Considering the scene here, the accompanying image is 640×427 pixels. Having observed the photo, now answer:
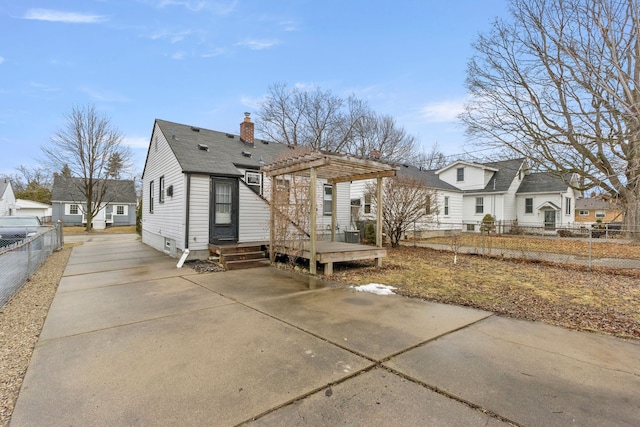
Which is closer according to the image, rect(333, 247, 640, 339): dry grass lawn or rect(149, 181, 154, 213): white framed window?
rect(333, 247, 640, 339): dry grass lawn

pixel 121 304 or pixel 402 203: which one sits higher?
pixel 402 203

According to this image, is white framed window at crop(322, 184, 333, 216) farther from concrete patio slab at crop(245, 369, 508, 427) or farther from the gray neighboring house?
the gray neighboring house

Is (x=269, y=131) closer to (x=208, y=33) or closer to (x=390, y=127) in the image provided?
(x=390, y=127)

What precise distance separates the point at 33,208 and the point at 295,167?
143 feet

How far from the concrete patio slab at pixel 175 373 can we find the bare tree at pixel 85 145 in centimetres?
2296

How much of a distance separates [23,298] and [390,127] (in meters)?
28.9

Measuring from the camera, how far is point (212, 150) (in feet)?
37.3

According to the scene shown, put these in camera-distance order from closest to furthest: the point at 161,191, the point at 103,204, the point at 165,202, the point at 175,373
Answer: the point at 175,373, the point at 165,202, the point at 161,191, the point at 103,204

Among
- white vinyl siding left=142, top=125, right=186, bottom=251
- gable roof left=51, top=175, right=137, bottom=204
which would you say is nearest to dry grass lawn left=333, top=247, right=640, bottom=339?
white vinyl siding left=142, top=125, right=186, bottom=251

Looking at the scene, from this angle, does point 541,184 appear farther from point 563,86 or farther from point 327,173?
point 327,173

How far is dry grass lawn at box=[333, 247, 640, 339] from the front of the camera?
14.9ft

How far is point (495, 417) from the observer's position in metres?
2.23

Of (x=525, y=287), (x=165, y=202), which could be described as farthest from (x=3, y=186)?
(x=525, y=287)

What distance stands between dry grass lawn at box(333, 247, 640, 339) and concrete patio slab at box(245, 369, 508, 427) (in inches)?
116
